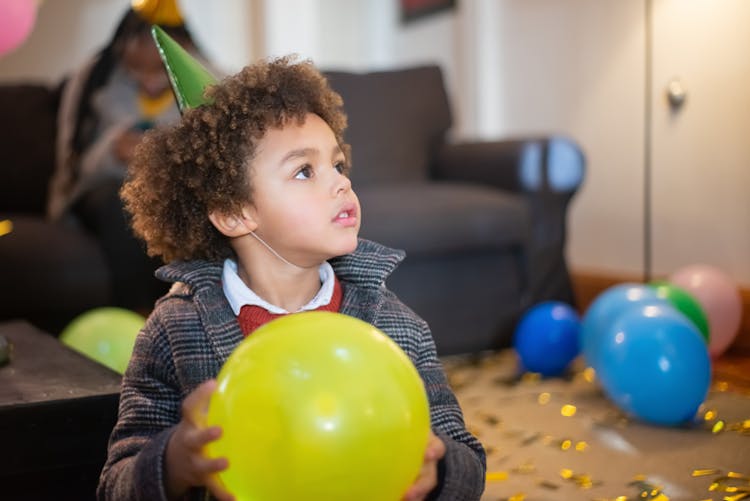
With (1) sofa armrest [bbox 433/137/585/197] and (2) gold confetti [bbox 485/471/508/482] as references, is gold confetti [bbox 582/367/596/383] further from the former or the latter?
(2) gold confetti [bbox 485/471/508/482]

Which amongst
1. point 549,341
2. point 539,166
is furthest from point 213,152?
point 539,166

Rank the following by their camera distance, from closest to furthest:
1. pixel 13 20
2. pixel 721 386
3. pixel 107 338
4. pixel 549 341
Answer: pixel 13 20 → pixel 107 338 → pixel 721 386 → pixel 549 341

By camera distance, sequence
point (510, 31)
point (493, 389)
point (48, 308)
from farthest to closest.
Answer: point (510, 31)
point (48, 308)
point (493, 389)

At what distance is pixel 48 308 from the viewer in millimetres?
2875

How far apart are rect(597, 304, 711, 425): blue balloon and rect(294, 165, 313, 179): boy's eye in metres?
1.07

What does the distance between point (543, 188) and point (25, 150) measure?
1.84 m

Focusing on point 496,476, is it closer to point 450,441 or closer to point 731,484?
point 731,484

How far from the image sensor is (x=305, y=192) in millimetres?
1272

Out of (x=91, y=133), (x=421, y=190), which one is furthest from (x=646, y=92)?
(x=91, y=133)

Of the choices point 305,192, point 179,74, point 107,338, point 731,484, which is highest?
→ point 179,74

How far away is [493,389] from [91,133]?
1.61 metres

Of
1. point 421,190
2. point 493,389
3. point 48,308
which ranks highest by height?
point 421,190

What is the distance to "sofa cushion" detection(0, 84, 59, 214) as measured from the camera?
3484 millimetres

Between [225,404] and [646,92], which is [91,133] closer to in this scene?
[646,92]
